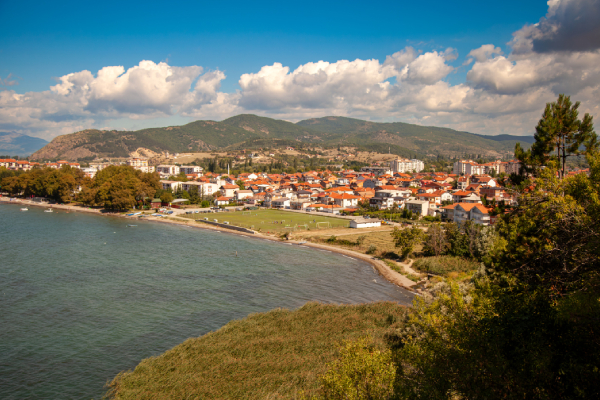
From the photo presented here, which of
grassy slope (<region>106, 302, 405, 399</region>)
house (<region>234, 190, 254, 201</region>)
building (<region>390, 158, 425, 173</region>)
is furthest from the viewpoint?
building (<region>390, 158, 425, 173</region>)

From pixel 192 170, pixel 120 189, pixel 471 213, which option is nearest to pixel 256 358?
pixel 471 213

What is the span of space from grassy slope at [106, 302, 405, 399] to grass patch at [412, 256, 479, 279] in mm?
10180

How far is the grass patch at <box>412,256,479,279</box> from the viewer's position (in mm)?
26467

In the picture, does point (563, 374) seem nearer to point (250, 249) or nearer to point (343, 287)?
point (343, 287)

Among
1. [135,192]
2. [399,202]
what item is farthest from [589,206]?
[135,192]

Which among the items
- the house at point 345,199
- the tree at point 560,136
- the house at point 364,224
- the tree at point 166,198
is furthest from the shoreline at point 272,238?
the house at point 345,199

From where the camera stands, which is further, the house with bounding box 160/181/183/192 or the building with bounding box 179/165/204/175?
the building with bounding box 179/165/204/175

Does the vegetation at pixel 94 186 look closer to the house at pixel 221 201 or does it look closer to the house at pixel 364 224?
the house at pixel 221 201

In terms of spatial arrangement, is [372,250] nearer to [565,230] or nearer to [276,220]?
[276,220]

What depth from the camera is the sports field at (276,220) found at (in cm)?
4662

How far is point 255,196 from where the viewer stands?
73.5 metres

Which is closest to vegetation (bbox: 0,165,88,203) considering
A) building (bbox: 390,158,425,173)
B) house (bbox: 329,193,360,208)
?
house (bbox: 329,193,360,208)

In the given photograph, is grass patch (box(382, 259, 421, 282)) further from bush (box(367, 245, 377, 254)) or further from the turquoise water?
bush (box(367, 245, 377, 254))

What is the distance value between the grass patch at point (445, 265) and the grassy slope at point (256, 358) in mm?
10180
